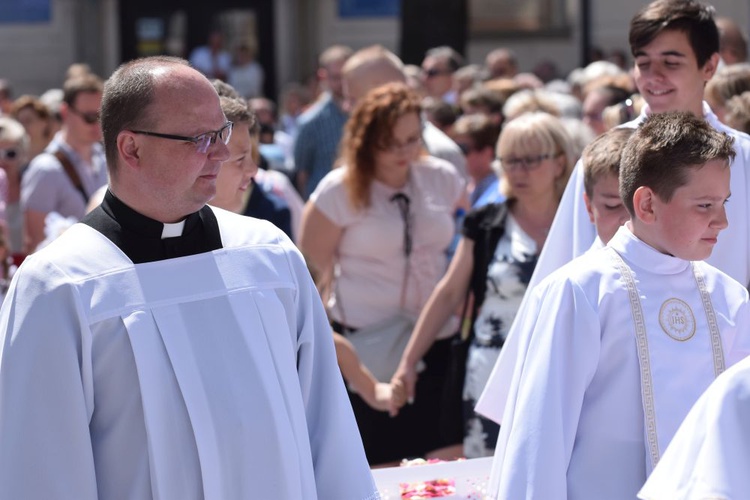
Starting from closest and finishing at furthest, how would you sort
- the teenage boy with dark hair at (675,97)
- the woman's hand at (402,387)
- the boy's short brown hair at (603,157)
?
the boy's short brown hair at (603,157) → the teenage boy with dark hair at (675,97) → the woman's hand at (402,387)

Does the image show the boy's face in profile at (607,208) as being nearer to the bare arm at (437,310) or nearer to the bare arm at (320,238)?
the bare arm at (437,310)

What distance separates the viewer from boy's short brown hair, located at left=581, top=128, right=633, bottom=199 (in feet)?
12.5

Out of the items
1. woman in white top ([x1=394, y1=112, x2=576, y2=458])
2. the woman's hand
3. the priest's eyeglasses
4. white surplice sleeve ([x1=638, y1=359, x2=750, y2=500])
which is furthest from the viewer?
the woman's hand

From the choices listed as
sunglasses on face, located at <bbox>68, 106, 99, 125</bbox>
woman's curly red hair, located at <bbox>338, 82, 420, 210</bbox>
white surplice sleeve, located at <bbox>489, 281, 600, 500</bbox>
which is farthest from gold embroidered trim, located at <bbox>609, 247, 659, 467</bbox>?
sunglasses on face, located at <bbox>68, 106, 99, 125</bbox>

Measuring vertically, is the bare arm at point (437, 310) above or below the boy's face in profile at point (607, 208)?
below

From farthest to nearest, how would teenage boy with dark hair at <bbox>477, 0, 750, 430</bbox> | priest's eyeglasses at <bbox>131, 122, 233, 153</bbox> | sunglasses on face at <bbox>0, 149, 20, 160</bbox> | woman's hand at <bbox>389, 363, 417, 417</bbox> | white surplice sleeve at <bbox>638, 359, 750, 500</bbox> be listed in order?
sunglasses on face at <bbox>0, 149, 20, 160</bbox>
woman's hand at <bbox>389, 363, 417, 417</bbox>
teenage boy with dark hair at <bbox>477, 0, 750, 430</bbox>
priest's eyeglasses at <bbox>131, 122, 233, 153</bbox>
white surplice sleeve at <bbox>638, 359, 750, 500</bbox>

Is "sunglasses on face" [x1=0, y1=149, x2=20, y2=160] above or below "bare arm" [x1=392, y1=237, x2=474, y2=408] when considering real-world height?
above

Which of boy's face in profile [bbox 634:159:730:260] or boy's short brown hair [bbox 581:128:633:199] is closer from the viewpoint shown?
boy's face in profile [bbox 634:159:730:260]

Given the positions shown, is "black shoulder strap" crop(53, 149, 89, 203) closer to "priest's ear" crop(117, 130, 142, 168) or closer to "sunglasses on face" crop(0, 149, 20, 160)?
"sunglasses on face" crop(0, 149, 20, 160)

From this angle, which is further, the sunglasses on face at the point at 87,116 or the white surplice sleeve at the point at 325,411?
the sunglasses on face at the point at 87,116

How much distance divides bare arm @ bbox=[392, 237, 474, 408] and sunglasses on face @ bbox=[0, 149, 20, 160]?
144 inches

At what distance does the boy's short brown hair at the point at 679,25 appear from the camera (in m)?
4.21

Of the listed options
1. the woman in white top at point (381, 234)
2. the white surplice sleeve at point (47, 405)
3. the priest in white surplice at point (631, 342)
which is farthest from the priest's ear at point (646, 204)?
the woman in white top at point (381, 234)

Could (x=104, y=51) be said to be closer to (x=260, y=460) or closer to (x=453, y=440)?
(x=453, y=440)
